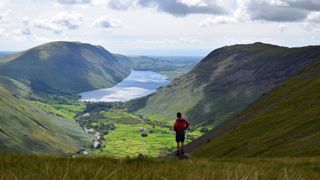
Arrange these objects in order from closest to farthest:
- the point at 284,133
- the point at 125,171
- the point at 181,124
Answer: the point at 125,171 → the point at 181,124 → the point at 284,133

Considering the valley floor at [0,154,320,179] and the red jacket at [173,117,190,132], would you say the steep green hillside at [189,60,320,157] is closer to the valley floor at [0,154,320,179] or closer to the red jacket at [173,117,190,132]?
the red jacket at [173,117,190,132]

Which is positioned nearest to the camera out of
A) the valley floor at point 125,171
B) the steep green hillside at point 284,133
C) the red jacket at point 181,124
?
the valley floor at point 125,171

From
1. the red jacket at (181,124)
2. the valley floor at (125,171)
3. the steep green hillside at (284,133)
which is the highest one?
the steep green hillside at (284,133)

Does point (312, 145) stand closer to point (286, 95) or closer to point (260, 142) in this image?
point (260, 142)

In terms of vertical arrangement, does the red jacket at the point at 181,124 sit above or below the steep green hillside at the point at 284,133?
below

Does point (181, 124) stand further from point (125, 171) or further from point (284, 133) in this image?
point (284, 133)

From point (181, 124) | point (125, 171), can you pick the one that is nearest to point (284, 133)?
point (181, 124)

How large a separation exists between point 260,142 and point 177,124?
5310 cm

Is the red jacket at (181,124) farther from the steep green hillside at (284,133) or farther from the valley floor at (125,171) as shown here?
the steep green hillside at (284,133)

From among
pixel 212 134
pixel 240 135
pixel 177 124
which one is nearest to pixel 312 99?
pixel 240 135

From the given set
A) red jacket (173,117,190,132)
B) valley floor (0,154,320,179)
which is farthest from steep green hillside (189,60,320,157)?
valley floor (0,154,320,179)

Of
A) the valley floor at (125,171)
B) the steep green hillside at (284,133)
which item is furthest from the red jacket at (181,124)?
the steep green hillside at (284,133)

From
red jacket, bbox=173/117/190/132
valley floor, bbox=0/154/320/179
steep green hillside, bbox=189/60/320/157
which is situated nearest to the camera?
valley floor, bbox=0/154/320/179

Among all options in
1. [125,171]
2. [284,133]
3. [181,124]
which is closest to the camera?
[125,171]
